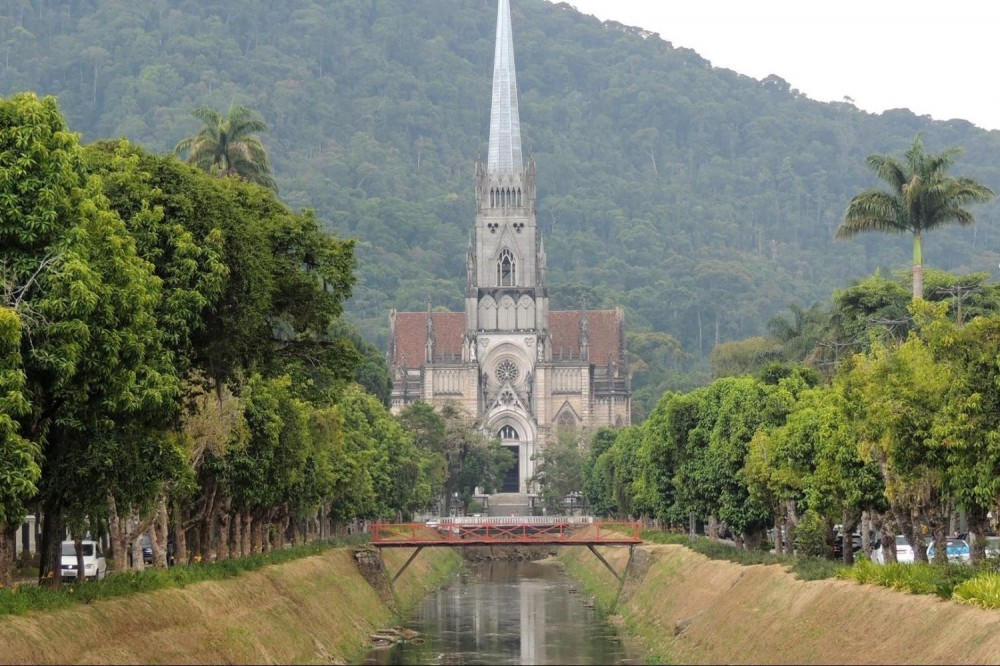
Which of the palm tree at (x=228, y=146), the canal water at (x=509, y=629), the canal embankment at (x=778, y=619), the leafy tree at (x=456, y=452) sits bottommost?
the canal water at (x=509, y=629)

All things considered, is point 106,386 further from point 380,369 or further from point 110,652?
point 380,369

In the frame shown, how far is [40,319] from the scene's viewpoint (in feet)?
114

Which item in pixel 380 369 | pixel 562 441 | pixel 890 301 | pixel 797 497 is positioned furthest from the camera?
pixel 562 441

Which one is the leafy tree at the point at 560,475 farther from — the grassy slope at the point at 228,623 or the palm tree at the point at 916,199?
the palm tree at the point at 916,199

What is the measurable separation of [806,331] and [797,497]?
284ft

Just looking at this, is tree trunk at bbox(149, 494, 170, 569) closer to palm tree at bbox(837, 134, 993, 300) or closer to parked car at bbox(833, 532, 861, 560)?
parked car at bbox(833, 532, 861, 560)

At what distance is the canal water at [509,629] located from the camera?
64625 millimetres

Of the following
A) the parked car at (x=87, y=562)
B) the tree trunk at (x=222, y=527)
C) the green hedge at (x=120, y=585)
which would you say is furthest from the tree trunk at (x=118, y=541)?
the tree trunk at (x=222, y=527)

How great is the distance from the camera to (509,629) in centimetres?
7756

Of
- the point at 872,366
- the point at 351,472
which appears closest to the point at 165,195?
the point at 872,366

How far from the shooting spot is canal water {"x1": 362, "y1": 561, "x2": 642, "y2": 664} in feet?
212

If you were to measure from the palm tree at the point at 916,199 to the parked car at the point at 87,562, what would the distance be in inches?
1322

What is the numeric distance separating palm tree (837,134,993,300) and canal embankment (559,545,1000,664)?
15483 mm

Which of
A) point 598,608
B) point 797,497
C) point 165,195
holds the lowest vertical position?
point 598,608
